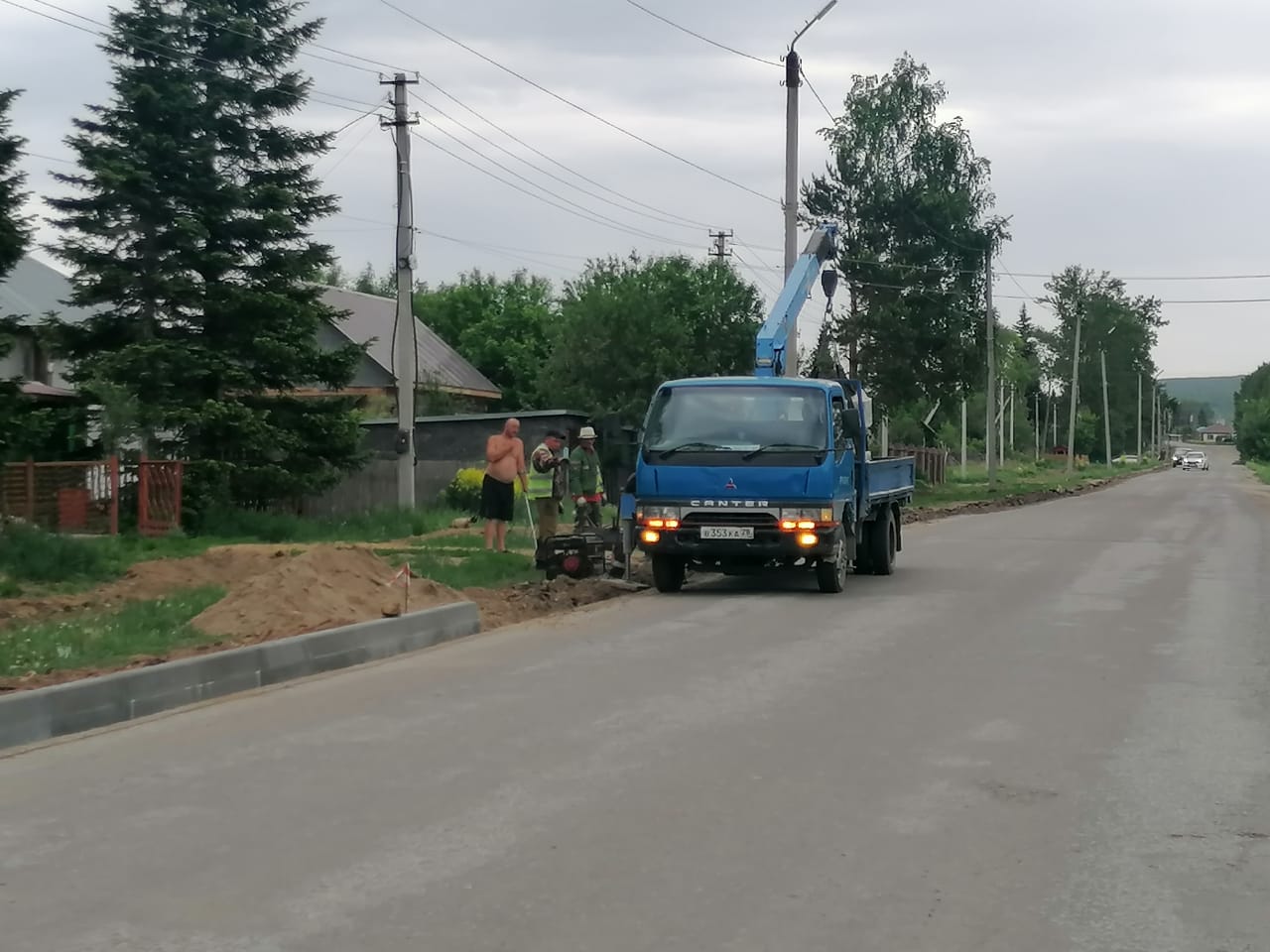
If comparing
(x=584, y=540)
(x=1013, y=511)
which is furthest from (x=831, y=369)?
(x=1013, y=511)

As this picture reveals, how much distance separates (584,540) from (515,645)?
15.3 feet

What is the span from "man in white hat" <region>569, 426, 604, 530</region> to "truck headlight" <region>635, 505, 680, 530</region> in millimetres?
3135

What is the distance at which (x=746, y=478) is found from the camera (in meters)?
15.6

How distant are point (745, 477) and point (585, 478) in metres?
3.98

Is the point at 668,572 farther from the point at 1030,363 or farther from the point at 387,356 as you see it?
the point at 1030,363

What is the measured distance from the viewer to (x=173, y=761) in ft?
25.3

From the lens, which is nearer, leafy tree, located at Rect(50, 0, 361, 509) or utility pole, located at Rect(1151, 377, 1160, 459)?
leafy tree, located at Rect(50, 0, 361, 509)

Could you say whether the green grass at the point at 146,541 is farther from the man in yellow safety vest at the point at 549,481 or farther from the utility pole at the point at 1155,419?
the utility pole at the point at 1155,419

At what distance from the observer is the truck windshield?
624 inches

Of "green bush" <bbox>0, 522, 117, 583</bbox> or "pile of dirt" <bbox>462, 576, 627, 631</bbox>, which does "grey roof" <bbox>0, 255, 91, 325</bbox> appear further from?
"pile of dirt" <bbox>462, 576, 627, 631</bbox>

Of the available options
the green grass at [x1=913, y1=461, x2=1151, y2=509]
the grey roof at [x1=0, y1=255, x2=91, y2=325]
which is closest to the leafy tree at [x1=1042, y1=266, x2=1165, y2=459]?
the green grass at [x1=913, y1=461, x2=1151, y2=509]

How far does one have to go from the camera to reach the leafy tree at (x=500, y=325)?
6500 centimetres

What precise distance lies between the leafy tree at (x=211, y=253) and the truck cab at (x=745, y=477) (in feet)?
35.8

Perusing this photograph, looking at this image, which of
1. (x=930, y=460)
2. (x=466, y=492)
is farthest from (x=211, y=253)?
(x=930, y=460)
